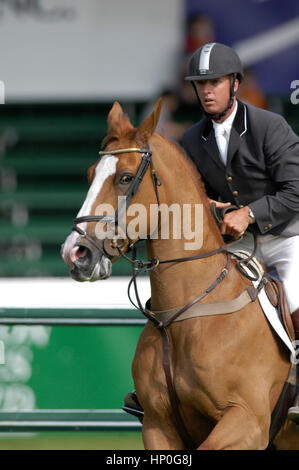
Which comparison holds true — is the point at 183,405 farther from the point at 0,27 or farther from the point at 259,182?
the point at 0,27

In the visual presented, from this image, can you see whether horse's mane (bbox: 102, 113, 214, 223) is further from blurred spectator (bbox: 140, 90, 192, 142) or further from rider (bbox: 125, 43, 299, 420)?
blurred spectator (bbox: 140, 90, 192, 142)

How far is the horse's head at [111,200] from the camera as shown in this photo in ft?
12.6

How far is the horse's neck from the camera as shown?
4.18 meters

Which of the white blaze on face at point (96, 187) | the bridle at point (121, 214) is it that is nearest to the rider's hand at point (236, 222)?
the bridle at point (121, 214)

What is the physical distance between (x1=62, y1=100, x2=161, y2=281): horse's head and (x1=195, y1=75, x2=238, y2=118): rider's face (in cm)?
49

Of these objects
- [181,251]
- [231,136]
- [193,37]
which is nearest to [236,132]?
[231,136]

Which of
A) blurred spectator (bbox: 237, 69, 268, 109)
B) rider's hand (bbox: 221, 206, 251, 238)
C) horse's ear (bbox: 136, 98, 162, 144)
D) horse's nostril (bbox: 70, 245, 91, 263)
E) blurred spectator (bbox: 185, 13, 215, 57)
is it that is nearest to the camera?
horse's nostril (bbox: 70, 245, 91, 263)

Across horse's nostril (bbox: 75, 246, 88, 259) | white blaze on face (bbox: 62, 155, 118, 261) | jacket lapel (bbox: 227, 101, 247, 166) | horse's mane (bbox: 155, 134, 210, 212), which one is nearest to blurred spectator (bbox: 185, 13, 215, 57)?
jacket lapel (bbox: 227, 101, 247, 166)

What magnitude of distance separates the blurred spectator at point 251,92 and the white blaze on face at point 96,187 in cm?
543

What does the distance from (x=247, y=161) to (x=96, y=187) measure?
0.98 metres

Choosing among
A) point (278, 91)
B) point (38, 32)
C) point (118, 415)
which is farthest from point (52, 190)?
point (118, 415)

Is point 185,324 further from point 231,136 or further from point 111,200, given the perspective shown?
point 231,136

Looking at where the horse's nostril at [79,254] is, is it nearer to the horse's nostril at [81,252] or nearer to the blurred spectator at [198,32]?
the horse's nostril at [81,252]

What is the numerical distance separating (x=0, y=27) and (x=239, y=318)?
6.91 m
